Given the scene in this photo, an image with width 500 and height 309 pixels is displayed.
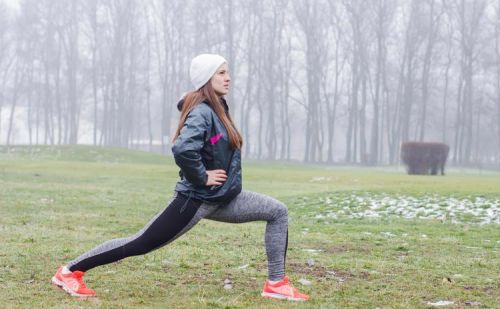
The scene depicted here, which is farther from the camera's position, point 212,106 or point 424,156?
point 424,156

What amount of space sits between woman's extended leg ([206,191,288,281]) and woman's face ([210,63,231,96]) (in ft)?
2.72

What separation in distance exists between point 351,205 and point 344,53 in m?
60.3

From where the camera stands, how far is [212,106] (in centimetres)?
576

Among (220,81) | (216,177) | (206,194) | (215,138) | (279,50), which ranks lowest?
(206,194)

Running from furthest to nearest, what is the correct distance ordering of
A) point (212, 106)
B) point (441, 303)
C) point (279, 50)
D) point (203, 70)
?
point (279, 50) → point (441, 303) → point (203, 70) → point (212, 106)

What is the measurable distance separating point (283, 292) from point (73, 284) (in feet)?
5.58

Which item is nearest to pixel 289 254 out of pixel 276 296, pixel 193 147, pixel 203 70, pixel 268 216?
pixel 276 296

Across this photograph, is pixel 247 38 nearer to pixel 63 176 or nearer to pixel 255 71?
pixel 255 71

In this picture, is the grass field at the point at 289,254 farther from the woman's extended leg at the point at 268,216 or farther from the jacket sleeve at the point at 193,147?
the jacket sleeve at the point at 193,147

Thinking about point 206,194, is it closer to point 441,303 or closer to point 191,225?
point 191,225

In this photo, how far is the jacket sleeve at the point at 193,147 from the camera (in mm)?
5465

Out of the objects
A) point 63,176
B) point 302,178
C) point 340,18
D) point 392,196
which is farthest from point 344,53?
point 392,196

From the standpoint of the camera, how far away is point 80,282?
19.7 feet

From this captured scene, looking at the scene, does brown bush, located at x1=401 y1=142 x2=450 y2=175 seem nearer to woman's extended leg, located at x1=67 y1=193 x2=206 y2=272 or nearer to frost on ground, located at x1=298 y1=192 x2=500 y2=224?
frost on ground, located at x1=298 y1=192 x2=500 y2=224
